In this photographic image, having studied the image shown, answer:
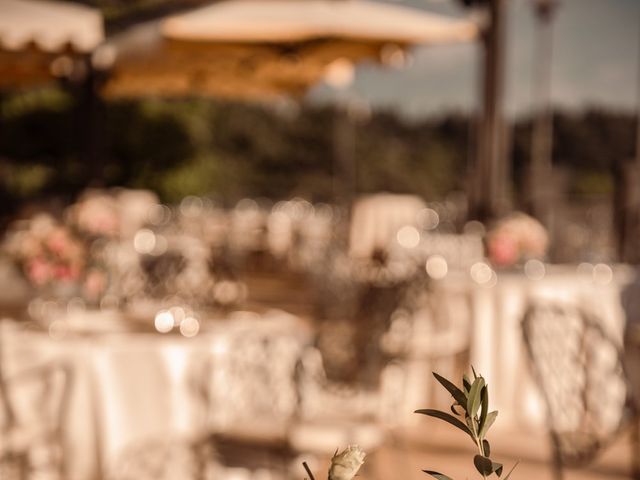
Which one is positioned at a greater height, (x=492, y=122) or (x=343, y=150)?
(x=343, y=150)

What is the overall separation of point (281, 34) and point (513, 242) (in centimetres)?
173

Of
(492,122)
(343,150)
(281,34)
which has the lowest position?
(492,122)

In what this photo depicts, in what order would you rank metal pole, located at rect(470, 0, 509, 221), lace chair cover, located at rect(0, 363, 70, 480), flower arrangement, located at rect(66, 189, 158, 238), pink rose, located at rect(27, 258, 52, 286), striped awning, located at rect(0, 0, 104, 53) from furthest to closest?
1. metal pole, located at rect(470, 0, 509, 221)
2. flower arrangement, located at rect(66, 189, 158, 238)
3. striped awning, located at rect(0, 0, 104, 53)
4. pink rose, located at rect(27, 258, 52, 286)
5. lace chair cover, located at rect(0, 363, 70, 480)

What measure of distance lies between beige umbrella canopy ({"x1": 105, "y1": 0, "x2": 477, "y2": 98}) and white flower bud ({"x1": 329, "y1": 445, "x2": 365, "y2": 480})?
15.7ft

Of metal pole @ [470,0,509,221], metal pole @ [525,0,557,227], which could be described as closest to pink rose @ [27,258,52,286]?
metal pole @ [470,0,509,221]

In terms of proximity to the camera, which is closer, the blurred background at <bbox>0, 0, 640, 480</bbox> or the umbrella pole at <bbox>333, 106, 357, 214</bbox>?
the blurred background at <bbox>0, 0, 640, 480</bbox>

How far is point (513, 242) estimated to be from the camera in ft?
17.9

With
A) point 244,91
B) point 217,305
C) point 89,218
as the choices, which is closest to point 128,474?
point 217,305

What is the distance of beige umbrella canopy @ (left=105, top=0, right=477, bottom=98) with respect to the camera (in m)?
5.43

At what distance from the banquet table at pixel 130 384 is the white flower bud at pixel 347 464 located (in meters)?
2.53

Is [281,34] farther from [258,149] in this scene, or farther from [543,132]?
[258,149]

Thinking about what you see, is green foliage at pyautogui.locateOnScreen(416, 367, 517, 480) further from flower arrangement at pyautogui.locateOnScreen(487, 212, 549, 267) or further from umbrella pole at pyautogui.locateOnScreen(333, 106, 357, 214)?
umbrella pole at pyautogui.locateOnScreen(333, 106, 357, 214)

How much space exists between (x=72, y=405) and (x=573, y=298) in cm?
299

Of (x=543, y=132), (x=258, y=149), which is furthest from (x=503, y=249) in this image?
(x=258, y=149)
